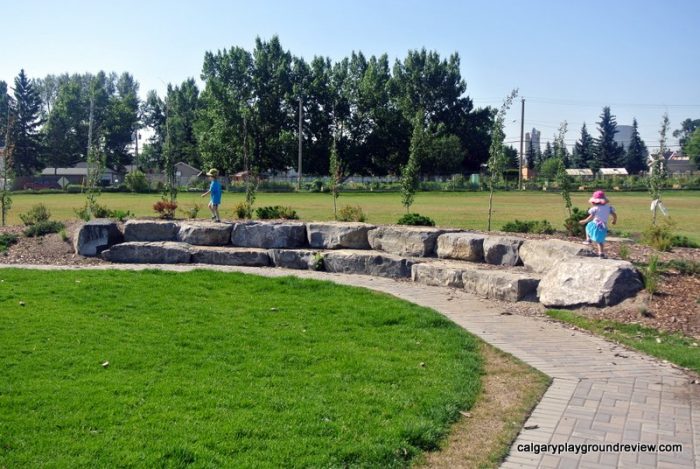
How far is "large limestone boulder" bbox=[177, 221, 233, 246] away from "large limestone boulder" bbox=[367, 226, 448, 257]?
325 cm

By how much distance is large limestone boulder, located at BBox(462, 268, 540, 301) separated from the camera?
967cm

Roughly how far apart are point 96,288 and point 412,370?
18.1ft

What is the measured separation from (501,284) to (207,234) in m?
6.89

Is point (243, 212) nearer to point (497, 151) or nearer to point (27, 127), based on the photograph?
point (497, 151)

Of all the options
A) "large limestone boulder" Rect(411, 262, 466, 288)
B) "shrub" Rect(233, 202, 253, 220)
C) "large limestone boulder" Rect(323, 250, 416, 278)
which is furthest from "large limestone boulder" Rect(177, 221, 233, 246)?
"large limestone boulder" Rect(411, 262, 466, 288)

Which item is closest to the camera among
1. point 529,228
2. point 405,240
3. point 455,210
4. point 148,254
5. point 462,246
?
point 462,246

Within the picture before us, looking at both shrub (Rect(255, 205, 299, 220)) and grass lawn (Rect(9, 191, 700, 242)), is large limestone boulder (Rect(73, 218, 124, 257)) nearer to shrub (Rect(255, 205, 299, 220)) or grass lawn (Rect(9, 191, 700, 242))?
shrub (Rect(255, 205, 299, 220))

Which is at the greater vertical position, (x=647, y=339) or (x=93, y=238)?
(x=93, y=238)

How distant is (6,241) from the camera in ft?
47.7

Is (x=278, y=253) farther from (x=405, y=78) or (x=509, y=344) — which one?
(x=405, y=78)

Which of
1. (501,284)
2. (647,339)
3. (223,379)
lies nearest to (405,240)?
(501,284)

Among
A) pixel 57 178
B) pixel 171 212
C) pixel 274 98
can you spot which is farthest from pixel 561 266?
pixel 57 178

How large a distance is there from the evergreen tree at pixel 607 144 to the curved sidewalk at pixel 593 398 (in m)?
85.3

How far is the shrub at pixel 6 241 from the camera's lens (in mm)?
14098
